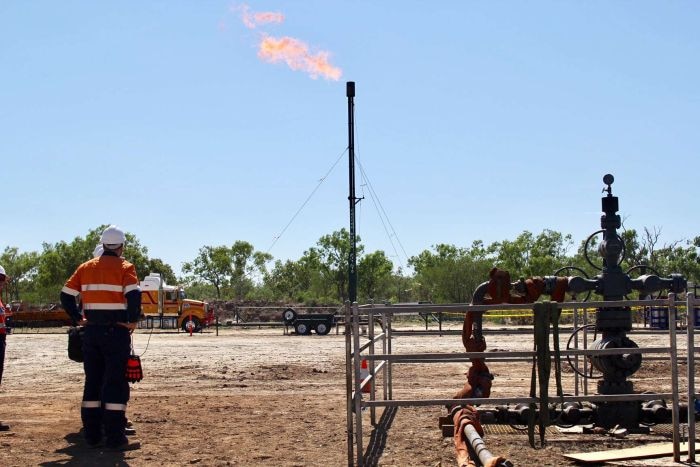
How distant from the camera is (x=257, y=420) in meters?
10.3

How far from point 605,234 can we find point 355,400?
3.95m

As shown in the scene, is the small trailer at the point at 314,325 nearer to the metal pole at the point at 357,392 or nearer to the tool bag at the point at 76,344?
the tool bag at the point at 76,344

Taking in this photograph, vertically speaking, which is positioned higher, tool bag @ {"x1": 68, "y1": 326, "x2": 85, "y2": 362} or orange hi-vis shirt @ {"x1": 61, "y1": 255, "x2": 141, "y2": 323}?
orange hi-vis shirt @ {"x1": 61, "y1": 255, "x2": 141, "y2": 323}

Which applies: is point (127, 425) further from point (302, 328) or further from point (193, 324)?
point (193, 324)

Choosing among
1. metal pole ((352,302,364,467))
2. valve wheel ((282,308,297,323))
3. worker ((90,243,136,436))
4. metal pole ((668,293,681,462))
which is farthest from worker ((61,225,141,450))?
valve wheel ((282,308,297,323))

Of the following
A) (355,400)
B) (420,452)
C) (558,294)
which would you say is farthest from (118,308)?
(558,294)

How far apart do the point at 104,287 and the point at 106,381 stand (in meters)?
0.95

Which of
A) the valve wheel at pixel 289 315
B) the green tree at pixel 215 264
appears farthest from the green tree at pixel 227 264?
the valve wheel at pixel 289 315

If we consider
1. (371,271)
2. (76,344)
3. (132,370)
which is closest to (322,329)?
(76,344)

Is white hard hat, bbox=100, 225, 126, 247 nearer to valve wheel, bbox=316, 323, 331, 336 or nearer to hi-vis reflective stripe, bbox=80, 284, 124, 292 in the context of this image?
hi-vis reflective stripe, bbox=80, 284, 124, 292

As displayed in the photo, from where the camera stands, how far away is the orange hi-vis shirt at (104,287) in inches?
335

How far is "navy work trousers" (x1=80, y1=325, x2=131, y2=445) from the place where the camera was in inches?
331

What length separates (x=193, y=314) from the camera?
151ft

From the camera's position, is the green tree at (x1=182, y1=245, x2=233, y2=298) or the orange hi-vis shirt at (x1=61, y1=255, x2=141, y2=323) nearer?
the orange hi-vis shirt at (x1=61, y1=255, x2=141, y2=323)
